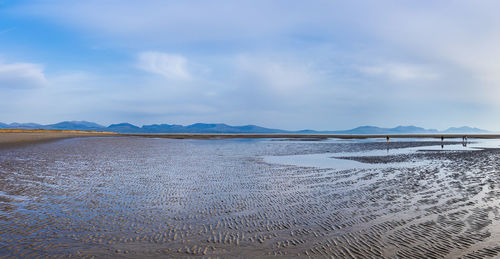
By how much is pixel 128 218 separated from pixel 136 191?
4.31 metres

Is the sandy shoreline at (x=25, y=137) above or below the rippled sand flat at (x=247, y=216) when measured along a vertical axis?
above

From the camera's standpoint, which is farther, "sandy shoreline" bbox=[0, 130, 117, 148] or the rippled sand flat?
"sandy shoreline" bbox=[0, 130, 117, 148]

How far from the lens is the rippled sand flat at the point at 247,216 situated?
6910 mm

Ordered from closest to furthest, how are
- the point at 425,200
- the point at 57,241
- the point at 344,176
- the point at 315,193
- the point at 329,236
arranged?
the point at 57,241, the point at 329,236, the point at 425,200, the point at 315,193, the point at 344,176

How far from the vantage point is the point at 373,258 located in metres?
6.43

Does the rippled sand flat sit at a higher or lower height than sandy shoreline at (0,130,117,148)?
lower

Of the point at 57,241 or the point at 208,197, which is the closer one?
the point at 57,241

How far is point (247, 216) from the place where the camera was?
9641mm

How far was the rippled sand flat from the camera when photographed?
22.7 ft

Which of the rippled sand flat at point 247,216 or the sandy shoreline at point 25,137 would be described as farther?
the sandy shoreline at point 25,137

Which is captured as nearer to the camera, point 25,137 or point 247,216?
point 247,216

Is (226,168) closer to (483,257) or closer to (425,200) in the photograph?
(425,200)

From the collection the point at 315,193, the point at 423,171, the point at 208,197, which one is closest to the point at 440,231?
the point at 315,193

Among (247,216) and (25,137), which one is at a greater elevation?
(25,137)
